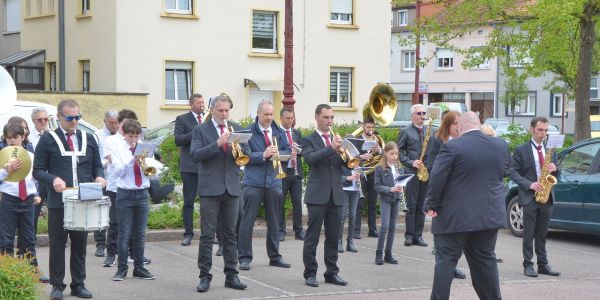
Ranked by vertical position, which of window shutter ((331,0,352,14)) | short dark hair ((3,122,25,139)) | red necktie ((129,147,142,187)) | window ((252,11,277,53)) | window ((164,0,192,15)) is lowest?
red necktie ((129,147,142,187))

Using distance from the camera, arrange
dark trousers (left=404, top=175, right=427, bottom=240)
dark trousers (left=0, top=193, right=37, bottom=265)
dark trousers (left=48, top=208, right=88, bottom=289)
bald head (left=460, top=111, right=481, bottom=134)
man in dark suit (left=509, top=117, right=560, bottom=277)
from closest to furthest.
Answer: bald head (left=460, top=111, right=481, bottom=134)
dark trousers (left=48, top=208, right=88, bottom=289)
dark trousers (left=0, top=193, right=37, bottom=265)
man in dark suit (left=509, top=117, right=560, bottom=277)
dark trousers (left=404, top=175, right=427, bottom=240)

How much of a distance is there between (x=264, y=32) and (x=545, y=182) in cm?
2554

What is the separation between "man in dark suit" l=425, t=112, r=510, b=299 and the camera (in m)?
8.75

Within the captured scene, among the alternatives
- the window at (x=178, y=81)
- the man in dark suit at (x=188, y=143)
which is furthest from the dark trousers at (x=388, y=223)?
the window at (x=178, y=81)

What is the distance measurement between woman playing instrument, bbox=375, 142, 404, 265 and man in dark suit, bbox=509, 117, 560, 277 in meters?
1.50

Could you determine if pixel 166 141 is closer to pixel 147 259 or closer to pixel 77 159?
pixel 147 259

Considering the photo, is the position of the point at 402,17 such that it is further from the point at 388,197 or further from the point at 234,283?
the point at 234,283

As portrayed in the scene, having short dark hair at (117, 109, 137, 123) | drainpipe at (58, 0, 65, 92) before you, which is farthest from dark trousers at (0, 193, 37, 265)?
drainpipe at (58, 0, 65, 92)

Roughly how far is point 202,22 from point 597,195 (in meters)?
22.7

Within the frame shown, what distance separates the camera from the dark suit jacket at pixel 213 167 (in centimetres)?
1020

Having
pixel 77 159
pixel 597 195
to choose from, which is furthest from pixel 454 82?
pixel 77 159

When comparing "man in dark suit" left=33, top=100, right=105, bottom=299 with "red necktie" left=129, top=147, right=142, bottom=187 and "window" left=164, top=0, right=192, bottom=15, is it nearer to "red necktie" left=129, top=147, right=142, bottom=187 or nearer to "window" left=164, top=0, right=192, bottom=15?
"red necktie" left=129, top=147, right=142, bottom=187

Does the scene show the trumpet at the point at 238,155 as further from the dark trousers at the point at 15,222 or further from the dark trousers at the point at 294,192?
the dark trousers at the point at 294,192

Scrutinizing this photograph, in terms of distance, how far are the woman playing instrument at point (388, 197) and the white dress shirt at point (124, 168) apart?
3259mm
